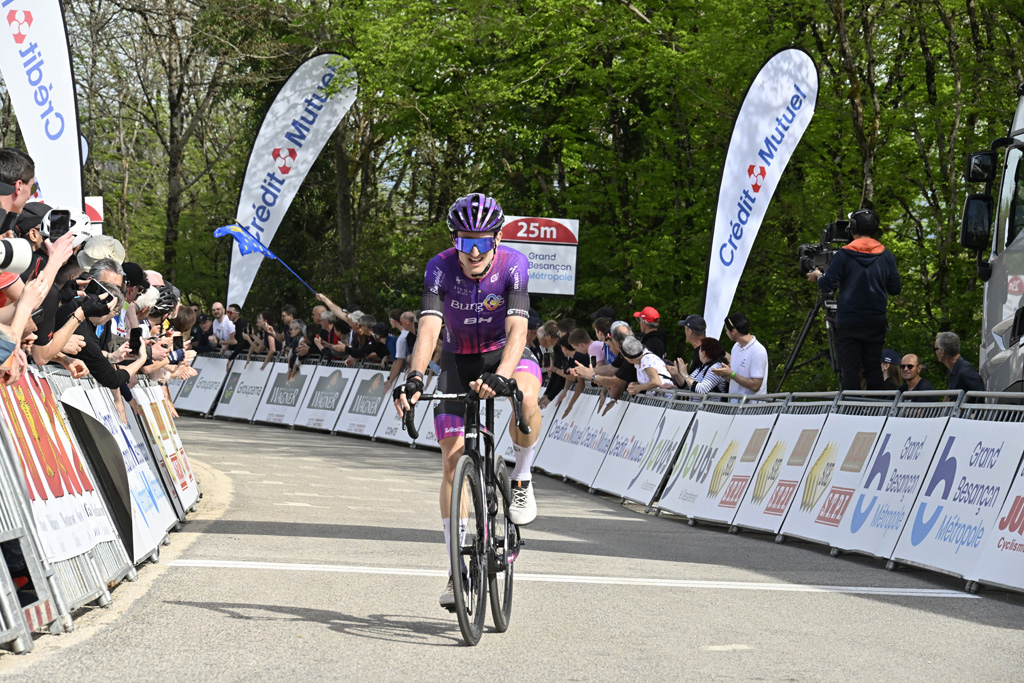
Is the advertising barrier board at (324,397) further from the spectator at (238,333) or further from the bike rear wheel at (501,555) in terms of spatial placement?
the bike rear wheel at (501,555)

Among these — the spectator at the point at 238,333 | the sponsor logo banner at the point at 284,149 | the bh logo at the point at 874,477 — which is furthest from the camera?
the spectator at the point at 238,333

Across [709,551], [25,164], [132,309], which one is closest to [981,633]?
[709,551]

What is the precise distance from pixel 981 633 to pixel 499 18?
2373 cm

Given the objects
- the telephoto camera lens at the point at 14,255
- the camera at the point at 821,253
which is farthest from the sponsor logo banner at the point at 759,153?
the telephoto camera lens at the point at 14,255

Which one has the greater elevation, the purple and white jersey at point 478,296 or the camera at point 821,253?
the camera at point 821,253

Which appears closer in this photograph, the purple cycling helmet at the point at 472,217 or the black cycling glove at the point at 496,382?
the black cycling glove at the point at 496,382

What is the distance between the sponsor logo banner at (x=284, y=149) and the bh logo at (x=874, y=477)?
18647 mm

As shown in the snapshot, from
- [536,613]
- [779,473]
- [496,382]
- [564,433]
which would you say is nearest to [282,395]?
[564,433]

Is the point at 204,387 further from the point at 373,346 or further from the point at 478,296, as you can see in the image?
the point at 478,296

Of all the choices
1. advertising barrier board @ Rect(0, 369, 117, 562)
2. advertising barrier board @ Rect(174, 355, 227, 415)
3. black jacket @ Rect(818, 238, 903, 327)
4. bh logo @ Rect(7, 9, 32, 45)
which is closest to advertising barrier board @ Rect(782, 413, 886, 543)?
black jacket @ Rect(818, 238, 903, 327)

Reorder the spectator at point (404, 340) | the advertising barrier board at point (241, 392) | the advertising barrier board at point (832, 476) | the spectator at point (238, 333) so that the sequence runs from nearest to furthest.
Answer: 1. the advertising barrier board at point (832, 476)
2. the spectator at point (404, 340)
3. the advertising barrier board at point (241, 392)
4. the spectator at point (238, 333)

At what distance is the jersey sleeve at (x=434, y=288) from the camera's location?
740 centimetres

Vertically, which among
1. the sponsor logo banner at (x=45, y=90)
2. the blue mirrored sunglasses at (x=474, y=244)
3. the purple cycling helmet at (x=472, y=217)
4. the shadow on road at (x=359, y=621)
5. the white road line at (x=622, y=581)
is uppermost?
the sponsor logo banner at (x=45, y=90)

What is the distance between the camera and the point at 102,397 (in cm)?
905
